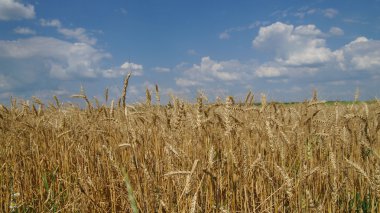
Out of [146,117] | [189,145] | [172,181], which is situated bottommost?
[172,181]

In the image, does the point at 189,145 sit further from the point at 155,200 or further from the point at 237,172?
the point at 155,200

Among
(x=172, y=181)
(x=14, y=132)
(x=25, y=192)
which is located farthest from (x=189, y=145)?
(x=14, y=132)

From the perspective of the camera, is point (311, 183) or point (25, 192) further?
point (25, 192)

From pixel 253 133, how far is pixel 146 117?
126 cm

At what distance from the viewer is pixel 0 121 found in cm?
538

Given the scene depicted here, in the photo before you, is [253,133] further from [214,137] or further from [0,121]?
[0,121]

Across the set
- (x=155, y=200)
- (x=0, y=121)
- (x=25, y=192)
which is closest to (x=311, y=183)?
(x=155, y=200)

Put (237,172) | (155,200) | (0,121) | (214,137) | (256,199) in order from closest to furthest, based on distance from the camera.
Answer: (155,200) → (237,172) → (256,199) → (214,137) → (0,121)

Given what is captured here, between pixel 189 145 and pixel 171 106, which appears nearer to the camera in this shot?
pixel 189 145

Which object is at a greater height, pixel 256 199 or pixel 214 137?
pixel 214 137

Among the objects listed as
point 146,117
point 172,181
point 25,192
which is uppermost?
point 146,117

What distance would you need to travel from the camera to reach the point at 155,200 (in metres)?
2.46

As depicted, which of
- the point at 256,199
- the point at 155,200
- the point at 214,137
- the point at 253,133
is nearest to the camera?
the point at 155,200

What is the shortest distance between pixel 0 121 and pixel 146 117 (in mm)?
2710
